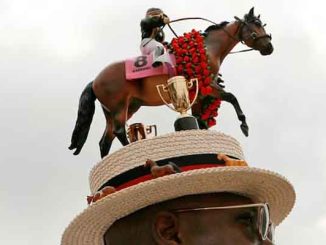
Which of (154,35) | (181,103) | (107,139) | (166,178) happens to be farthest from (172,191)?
(154,35)

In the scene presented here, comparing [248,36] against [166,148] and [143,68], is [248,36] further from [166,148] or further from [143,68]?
[166,148]

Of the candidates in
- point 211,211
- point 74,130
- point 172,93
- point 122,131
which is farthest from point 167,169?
point 74,130

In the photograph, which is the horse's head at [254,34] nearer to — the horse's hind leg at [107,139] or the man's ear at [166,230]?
the horse's hind leg at [107,139]

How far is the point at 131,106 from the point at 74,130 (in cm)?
45

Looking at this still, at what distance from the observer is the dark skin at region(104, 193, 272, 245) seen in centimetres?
212

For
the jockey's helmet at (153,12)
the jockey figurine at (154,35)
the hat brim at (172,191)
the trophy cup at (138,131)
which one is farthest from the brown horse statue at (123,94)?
the hat brim at (172,191)

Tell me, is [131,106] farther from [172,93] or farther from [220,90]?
[172,93]

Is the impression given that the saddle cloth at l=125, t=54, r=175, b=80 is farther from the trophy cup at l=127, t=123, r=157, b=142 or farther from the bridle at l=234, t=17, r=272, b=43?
the trophy cup at l=127, t=123, r=157, b=142

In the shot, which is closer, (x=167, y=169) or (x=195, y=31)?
(x=167, y=169)

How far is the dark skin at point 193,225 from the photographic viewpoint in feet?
6.94

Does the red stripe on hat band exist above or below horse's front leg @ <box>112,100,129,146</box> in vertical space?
below

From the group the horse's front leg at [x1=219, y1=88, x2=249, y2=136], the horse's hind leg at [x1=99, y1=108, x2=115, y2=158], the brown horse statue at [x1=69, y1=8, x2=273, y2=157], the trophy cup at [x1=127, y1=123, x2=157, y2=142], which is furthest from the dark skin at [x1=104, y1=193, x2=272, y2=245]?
the horse's front leg at [x1=219, y1=88, x2=249, y2=136]

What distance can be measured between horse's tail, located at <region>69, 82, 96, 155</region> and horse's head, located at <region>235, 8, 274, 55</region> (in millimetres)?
1257

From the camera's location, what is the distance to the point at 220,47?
6.11m
